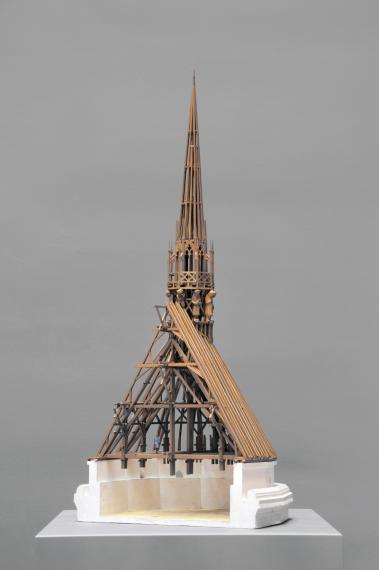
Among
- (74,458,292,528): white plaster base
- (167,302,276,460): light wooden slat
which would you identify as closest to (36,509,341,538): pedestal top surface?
(74,458,292,528): white plaster base

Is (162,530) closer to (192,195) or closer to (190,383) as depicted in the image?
(190,383)

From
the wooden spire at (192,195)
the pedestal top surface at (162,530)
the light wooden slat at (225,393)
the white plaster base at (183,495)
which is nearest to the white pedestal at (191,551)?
the pedestal top surface at (162,530)

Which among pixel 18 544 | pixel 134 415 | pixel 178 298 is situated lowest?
pixel 18 544

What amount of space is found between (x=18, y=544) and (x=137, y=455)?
6823 mm

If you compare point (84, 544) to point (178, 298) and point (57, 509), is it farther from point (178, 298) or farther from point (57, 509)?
point (57, 509)

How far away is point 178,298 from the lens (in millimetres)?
33781

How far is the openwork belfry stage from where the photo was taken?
104 feet

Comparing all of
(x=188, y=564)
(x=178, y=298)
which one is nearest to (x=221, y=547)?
(x=188, y=564)

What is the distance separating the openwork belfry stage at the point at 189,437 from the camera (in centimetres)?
3166

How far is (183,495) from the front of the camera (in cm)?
3456

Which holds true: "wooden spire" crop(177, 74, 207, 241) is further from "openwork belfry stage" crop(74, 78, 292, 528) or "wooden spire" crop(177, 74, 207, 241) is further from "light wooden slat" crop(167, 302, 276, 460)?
"light wooden slat" crop(167, 302, 276, 460)

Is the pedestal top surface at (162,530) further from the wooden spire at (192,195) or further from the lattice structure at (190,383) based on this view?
the wooden spire at (192,195)

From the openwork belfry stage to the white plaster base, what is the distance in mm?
20

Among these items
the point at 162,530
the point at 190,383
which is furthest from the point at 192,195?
the point at 162,530
